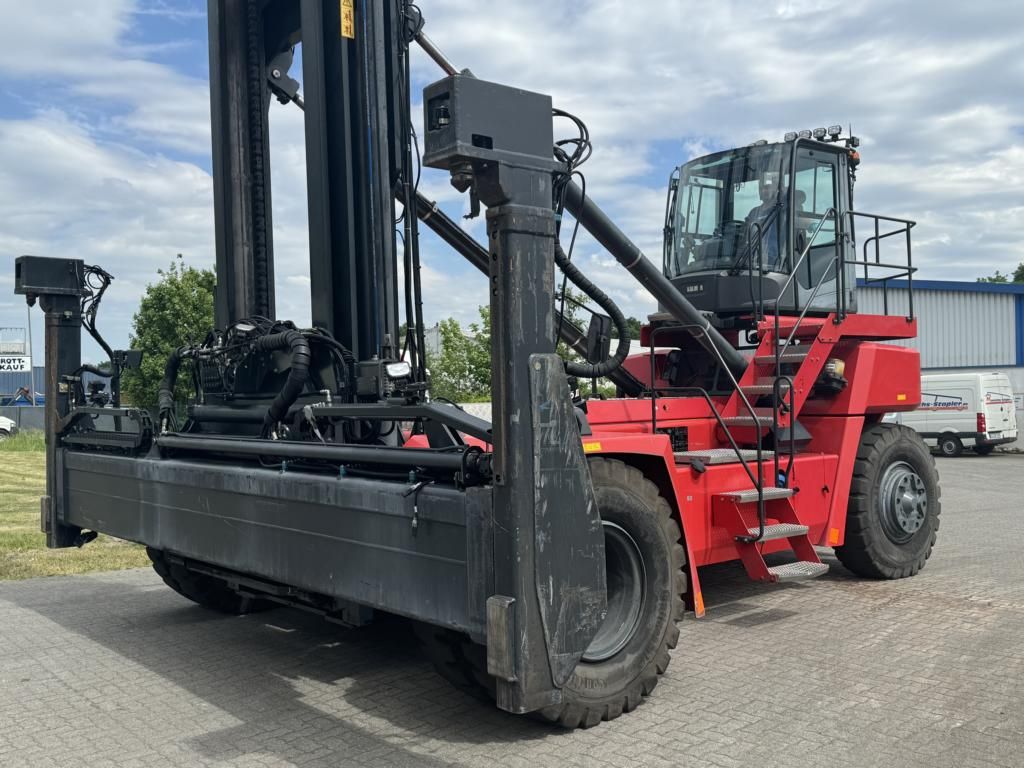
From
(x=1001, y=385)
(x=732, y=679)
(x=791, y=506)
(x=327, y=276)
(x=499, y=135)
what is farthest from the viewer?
(x=1001, y=385)

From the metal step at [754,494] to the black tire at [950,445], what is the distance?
20873 millimetres

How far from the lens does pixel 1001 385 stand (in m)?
25.0

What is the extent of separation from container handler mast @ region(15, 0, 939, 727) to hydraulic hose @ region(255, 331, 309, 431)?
0.7 inches

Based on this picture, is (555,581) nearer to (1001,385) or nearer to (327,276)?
(327,276)

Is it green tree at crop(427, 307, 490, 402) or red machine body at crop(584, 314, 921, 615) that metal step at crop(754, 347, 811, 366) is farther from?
green tree at crop(427, 307, 490, 402)

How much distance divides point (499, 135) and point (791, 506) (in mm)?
4022

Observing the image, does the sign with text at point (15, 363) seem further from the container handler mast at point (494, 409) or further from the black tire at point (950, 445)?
the container handler mast at point (494, 409)

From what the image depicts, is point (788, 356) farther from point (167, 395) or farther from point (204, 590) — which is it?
point (204, 590)

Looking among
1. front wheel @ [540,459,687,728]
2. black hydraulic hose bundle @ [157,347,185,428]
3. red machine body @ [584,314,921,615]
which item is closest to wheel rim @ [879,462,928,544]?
red machine body @ [584,314,921,615]

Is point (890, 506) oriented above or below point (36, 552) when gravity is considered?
above

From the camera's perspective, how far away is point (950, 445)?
83.3ft

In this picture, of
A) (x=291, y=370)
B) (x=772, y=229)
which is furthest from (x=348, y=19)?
(x=772, y=229)

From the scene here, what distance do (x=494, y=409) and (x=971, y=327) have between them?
35.0 metres

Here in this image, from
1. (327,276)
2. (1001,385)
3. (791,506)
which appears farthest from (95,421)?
(1001,385)
